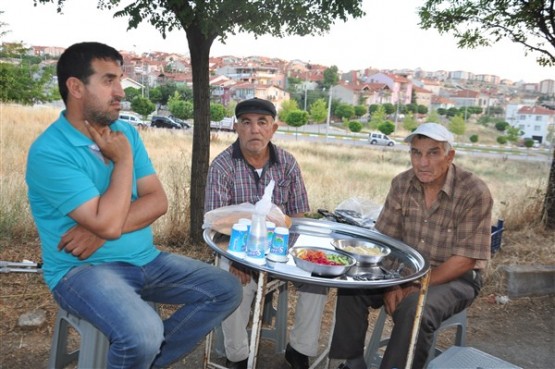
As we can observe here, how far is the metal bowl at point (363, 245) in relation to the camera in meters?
2.20

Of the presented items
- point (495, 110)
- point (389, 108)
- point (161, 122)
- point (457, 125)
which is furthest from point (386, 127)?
point (161, 122)

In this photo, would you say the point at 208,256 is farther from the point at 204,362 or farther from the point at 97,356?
the point at 97,356

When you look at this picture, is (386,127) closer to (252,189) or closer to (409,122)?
(409,122)

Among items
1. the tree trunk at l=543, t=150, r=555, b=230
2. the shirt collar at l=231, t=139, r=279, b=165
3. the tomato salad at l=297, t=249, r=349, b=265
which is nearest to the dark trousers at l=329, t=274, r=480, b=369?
the tomato salad at l=297, t=249, r=349, b=265

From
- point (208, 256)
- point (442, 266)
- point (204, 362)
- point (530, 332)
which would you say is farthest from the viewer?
point (208, 256)

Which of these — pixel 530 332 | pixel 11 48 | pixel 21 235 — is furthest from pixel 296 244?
pixel 11 48

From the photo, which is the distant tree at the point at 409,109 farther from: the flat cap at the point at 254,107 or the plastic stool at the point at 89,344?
the plastic stool at the point at 89,344

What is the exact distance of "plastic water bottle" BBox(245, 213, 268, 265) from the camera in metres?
2.04

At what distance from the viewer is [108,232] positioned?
1884mm

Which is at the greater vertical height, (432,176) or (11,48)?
(11,48)

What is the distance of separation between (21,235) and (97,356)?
2.92m

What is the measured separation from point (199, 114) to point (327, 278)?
2599 millimetres

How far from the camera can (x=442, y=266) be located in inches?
95.5

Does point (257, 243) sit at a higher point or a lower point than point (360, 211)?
higher
